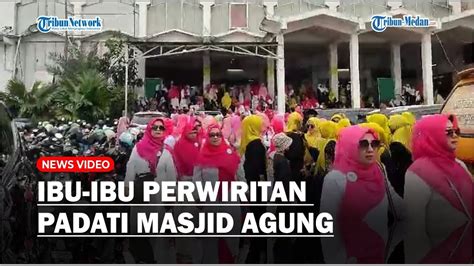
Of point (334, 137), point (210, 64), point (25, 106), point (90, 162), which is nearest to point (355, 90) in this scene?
point (334, 137)

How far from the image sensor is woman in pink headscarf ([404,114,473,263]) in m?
3.36

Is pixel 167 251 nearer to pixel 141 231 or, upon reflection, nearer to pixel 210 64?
pixel 141 231

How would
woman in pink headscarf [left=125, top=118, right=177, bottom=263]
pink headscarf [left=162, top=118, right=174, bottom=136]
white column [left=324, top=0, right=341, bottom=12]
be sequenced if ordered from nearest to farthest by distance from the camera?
woman in pink headscarf [left=125, top=118, right=177, bottom=263], pink headscarf [left=162, top=118, right=174, bottom=136], white column [left=324, top=0, right=341, bottom=12]

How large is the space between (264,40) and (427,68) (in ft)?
3.38

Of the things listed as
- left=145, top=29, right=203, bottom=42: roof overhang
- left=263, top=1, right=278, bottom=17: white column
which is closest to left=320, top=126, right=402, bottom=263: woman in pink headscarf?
left=263, top=1, right=278, bottom=17: white column

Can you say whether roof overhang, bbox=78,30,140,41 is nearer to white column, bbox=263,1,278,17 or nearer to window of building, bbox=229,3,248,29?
window of building, bbox=229,3,248,29

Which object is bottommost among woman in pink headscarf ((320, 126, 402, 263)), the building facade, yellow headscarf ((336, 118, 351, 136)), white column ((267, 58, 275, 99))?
woman in pink headscarf ((320, 126, 402, 263))

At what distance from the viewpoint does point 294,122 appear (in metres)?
3.71

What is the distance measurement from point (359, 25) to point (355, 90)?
0.40 m

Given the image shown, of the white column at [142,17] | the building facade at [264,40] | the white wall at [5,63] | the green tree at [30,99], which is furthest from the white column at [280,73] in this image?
the white wall at [5,63]

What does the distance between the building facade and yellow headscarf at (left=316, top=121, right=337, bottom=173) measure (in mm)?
219

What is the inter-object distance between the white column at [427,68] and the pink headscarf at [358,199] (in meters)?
0.47

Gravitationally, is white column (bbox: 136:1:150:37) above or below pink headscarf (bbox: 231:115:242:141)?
above

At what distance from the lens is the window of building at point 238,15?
11.5 feet
